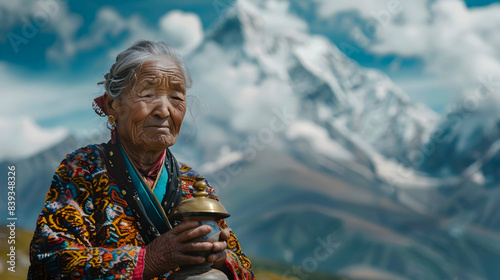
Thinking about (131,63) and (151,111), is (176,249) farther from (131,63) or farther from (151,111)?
(131,63)

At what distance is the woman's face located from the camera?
10.2 feet

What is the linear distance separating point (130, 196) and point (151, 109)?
509 millimetres

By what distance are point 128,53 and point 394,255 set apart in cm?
12901

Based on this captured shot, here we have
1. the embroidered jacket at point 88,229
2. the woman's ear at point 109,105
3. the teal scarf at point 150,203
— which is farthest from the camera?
the woman's ear at point 109,105

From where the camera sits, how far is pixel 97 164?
10.3 feet

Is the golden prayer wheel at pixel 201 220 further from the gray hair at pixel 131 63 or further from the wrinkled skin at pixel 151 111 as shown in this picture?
the gray hair at pixel 131 63

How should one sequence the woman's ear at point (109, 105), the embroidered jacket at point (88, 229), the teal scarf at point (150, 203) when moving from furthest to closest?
the woman's ear at point (109, 105)
the teal scarf at point (150, 203)
the embroidered jacket at point (88, 229)

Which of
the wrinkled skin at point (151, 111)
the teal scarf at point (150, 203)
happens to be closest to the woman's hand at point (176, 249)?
the wrinkled skin at point (151, 111)

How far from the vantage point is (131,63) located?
3133 mm

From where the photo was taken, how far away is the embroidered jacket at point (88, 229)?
8.77ft

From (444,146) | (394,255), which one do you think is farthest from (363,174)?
(394,255)

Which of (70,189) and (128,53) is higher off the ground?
(128,53)

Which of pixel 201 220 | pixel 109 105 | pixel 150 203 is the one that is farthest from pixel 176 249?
pixel 109 105

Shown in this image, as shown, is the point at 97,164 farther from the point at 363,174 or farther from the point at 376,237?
the point at 363,174
